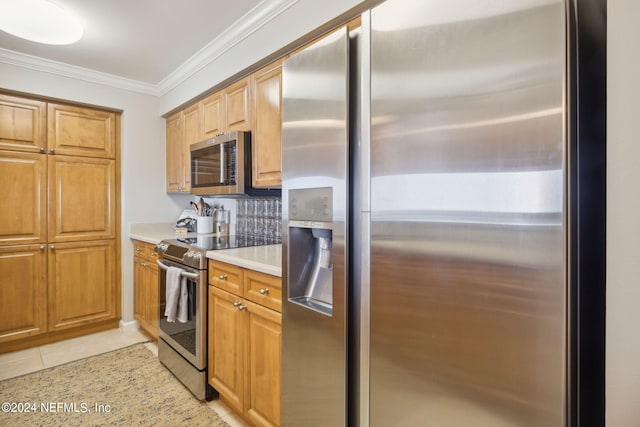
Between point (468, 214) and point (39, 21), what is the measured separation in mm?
2546

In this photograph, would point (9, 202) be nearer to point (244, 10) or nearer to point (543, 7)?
point (244, 10)

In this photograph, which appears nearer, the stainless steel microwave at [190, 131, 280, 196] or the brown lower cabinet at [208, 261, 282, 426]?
the brown lower cabinet at [208, 261, 282, 426]

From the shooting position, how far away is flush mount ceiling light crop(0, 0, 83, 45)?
1733mm

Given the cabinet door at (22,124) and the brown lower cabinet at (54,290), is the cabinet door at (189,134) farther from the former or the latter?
the cabinet door at (22,124)

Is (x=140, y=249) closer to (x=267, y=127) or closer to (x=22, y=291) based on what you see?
(x=22, y=291)

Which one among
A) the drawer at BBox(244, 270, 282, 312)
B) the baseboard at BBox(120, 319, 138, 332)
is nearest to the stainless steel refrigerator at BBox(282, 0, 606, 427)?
the drawer at BBox(244, 270, 282, 312)

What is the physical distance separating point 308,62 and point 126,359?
2.62 meters

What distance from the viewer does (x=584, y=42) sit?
2.21 ft

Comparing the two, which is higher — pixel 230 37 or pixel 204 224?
pixel 230 37

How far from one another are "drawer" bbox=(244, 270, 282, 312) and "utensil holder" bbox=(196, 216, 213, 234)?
154 centimetres

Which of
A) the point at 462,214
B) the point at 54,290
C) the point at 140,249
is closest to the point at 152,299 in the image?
the point at 140,249

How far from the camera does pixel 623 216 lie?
1.99 feet

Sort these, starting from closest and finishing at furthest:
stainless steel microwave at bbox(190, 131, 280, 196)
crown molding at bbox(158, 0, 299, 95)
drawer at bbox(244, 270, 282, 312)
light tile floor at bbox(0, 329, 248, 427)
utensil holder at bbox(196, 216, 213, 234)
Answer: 1. drawer at bbox(244, 270, 282, 312)
2. crown molding at bbox(158, 0, 299, 95)
3. stainless steel microwave at bbox(190, 131, 280, 196)
4. light tile floor at bbox(0, 329, 248, 427)
5. utensil holder at bbox(196, 216, 213, 234)

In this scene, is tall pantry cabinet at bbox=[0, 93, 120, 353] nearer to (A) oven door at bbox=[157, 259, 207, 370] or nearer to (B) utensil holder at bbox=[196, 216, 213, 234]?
(B) utensil holder at bbox=[196, 216, 213, 234]
